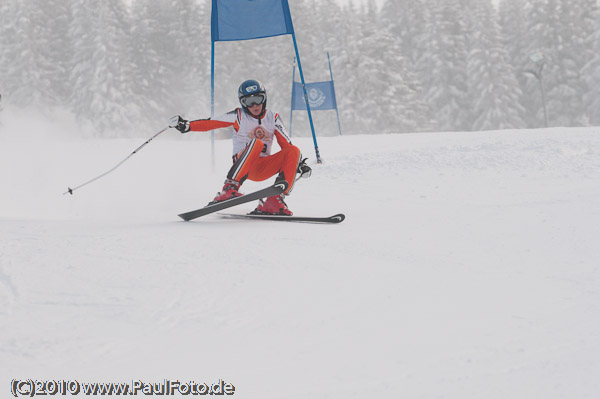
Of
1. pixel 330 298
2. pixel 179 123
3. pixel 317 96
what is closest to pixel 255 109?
pixel 179 123

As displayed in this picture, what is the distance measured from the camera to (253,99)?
5.14 meters

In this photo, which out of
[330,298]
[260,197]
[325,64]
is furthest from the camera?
[325,64]

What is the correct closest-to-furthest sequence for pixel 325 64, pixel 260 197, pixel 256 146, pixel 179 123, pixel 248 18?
pixel 260 197 → pixel 179 123 → pixel 256 146 → pixel 248 18 → pixel 325 64

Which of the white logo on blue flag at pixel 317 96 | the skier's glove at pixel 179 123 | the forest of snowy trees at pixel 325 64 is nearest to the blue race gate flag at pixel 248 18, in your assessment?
the skier's glove at pixel 179 123

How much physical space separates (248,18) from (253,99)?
3277 mm

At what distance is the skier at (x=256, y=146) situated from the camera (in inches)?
202

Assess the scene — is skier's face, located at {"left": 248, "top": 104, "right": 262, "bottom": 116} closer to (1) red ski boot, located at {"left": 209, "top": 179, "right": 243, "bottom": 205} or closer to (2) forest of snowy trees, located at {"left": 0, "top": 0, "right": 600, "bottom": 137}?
(1) red ski boot, located at {"left": 209, "top": 179, "right": 243, "bottom": 205}

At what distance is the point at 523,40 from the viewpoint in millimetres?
38531

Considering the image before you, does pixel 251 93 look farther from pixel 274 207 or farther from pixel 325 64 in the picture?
pixel 325 64

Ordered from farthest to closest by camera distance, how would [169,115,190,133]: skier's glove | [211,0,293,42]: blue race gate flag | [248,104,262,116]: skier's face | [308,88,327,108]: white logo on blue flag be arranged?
[308,88,327,108]: white logo on blue flag
[211,0,293,42]: blue race gate flag
[248,104,262,116]: skier's face
[169,115,190,133]: skier's glove

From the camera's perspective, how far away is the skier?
5.14 meters

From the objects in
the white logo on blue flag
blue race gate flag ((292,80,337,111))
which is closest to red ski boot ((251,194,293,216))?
blue race gate flag ((292,80,337,111))

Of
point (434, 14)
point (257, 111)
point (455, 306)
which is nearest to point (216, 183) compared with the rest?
point (257, 111)

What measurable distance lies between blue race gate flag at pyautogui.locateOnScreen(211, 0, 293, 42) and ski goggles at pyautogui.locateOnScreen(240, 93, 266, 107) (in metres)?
3.09
